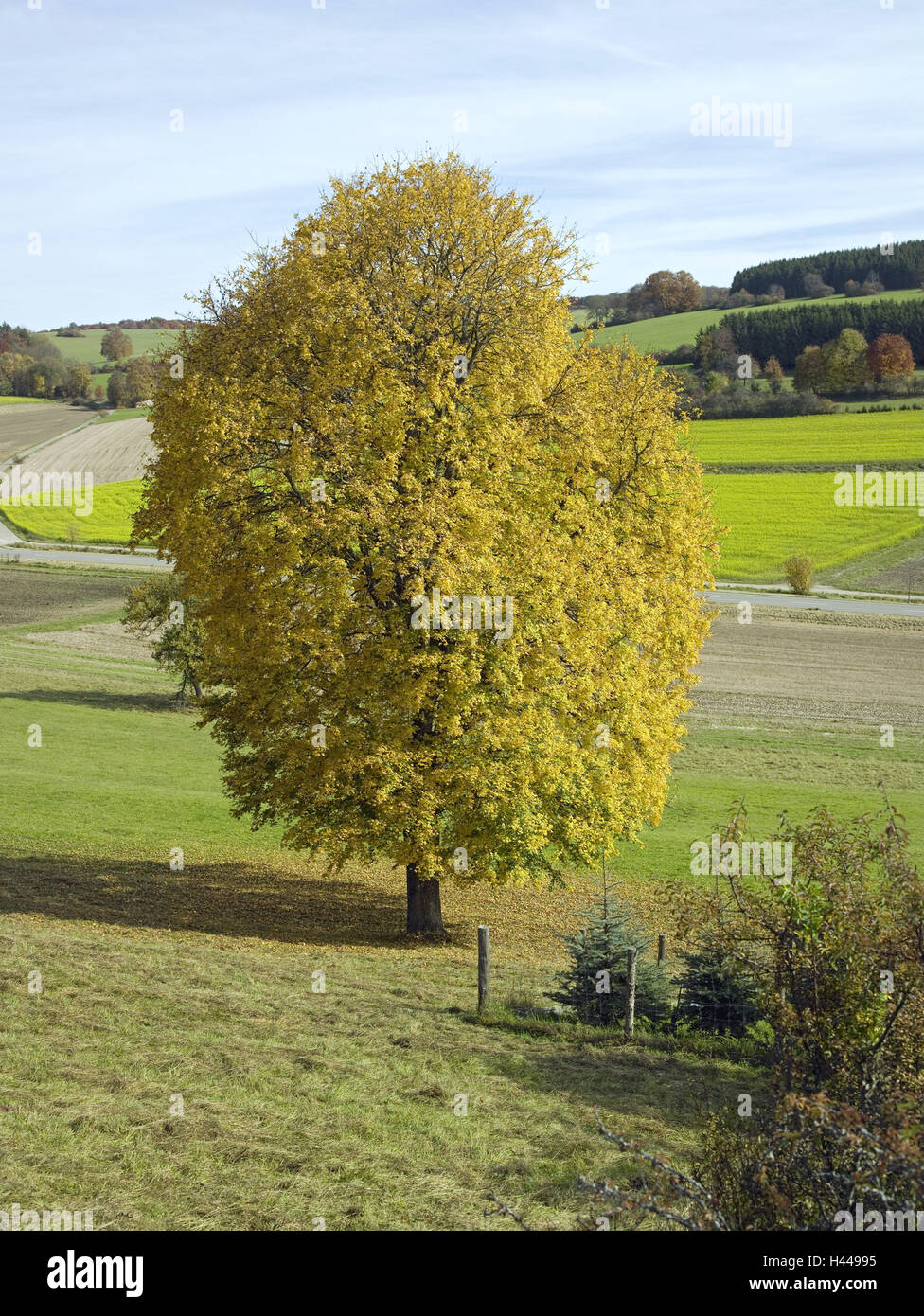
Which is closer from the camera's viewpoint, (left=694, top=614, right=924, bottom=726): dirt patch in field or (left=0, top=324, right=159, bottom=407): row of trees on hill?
(left=694, top=614, right=924, bottom=726): dirt patch in field

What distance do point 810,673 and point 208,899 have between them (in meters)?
36.4

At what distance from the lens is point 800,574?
72938 mm

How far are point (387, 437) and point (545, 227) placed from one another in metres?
5.36

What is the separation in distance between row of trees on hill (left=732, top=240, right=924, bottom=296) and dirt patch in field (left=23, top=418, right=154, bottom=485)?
9793 cm

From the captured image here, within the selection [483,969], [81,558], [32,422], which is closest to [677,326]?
[32,422]

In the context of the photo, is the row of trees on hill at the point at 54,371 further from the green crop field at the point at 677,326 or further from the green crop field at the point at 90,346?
the green crop field at the point at 677,326

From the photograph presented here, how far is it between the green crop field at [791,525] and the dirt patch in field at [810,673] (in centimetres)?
1806

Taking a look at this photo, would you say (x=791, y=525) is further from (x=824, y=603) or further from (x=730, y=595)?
(x=824, y=603)

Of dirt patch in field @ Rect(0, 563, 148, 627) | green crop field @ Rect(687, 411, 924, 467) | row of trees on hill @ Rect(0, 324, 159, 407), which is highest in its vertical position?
row of trees on hill @ Rect(0, 324, 159, 407)

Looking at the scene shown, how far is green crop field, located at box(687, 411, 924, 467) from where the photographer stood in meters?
98.3

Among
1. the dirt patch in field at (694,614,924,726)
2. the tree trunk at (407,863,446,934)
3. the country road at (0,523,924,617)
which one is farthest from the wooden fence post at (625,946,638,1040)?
the country road at (0,523,924,617)

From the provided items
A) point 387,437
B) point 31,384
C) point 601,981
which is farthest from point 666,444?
→ point 31,384

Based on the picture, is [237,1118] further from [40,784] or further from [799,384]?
[799,384]

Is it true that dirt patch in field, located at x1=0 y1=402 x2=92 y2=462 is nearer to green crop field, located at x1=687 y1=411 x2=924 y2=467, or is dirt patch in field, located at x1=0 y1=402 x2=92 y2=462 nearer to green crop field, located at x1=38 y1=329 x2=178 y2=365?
green crop field, located at x1=38 y1=329 x2=178 y2=365
